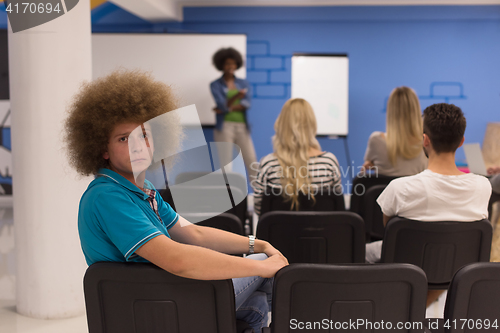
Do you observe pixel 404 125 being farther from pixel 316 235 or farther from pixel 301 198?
pixel 316 235

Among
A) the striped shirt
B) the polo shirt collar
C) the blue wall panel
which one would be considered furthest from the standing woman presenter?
the polo shirt collar

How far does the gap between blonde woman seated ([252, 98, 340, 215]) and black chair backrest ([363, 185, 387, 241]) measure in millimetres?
207

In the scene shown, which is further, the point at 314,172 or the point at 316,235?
the point at 314,172

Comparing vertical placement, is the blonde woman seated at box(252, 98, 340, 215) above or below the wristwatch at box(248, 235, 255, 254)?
above

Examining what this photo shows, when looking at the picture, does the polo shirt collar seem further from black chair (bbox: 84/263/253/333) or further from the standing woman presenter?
the standing woman presenter

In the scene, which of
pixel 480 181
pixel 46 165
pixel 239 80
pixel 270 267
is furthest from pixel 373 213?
pixel 239 80

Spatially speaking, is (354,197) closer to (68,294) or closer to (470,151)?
(470,151)

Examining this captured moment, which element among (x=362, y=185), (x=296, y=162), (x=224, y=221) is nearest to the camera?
(x=224, y=221)

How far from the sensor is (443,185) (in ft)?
5.50

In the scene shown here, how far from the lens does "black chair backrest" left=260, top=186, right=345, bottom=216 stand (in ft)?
7.30

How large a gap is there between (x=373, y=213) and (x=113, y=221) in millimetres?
1799

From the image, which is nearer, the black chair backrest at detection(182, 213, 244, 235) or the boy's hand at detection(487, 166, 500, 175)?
the black chair backrest at detection(182, 213, 244, 235)

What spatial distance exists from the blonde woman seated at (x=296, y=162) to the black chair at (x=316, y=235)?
0.41 metres

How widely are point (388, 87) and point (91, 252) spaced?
568 cm
